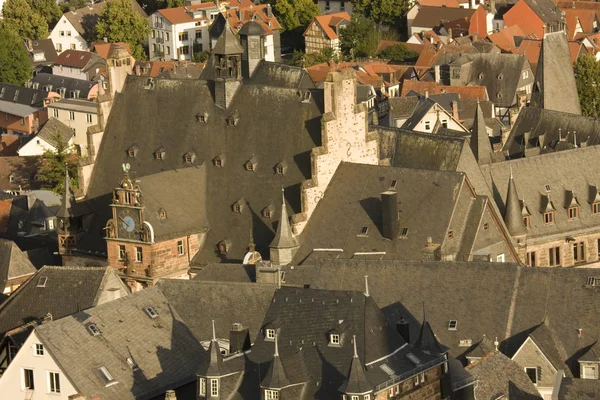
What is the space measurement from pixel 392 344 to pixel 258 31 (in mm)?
53992

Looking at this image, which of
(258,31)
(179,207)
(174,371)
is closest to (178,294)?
(174,371)

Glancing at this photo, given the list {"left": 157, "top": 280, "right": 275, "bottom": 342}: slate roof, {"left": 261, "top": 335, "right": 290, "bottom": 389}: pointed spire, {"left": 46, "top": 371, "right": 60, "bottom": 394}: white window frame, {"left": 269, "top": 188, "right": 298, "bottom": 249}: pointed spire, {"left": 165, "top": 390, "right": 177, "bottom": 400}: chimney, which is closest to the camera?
{"left": 261, "top": 335, "right": 290, "bottom": 389}: pointed spire

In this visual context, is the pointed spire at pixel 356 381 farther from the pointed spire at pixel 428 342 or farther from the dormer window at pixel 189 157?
the dormer window at pixel 189 157

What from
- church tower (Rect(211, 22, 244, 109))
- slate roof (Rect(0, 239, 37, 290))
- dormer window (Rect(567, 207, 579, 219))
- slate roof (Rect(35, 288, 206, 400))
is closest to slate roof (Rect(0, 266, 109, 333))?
slate roof (Rect(35, 288, 206, 400))

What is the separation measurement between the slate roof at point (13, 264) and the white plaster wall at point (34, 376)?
30300 mm

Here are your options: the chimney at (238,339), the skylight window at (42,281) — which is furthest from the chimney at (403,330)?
the skylight window at (42,281)

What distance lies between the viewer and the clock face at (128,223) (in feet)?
473

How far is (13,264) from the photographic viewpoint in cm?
15075

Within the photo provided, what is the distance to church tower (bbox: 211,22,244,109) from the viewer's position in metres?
149

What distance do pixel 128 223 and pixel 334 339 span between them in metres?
35.1

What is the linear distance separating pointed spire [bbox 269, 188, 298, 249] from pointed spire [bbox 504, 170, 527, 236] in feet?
62.6

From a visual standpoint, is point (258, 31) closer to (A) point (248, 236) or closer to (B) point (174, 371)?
(A) point (248, 236)

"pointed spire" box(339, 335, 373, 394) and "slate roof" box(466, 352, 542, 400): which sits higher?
"pointed spire" box(339, 335, 373, 394)

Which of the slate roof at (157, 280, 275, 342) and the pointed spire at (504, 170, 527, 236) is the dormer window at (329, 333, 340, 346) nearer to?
the slate roof at (157, 280, 275, 342)
